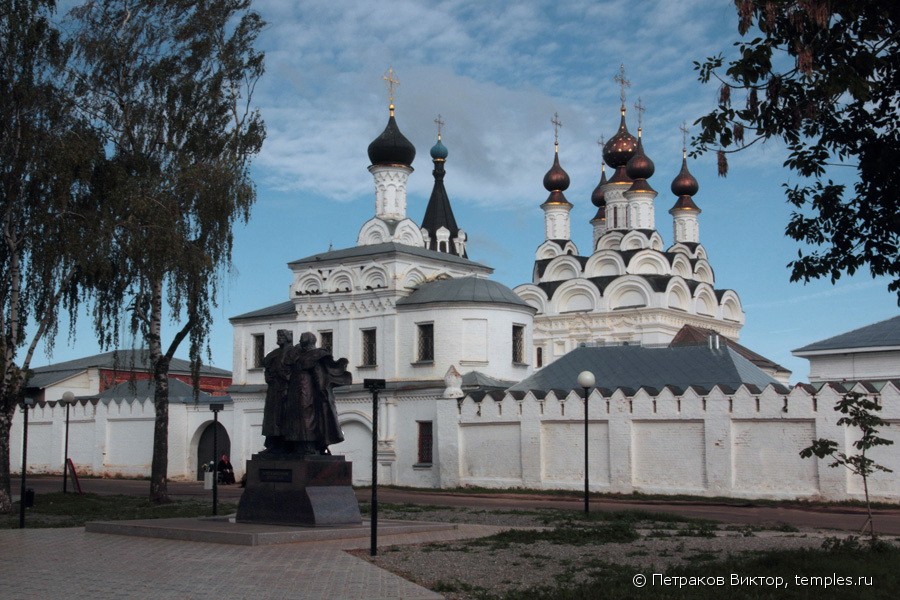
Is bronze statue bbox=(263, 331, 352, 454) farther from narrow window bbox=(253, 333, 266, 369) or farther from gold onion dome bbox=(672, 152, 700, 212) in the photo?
gold onion dome bbox=(672, 152, 700, 212)

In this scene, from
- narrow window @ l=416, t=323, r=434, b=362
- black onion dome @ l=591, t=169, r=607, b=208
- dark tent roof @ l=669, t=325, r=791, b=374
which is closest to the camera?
narrow window @ l=416, t=323, r=434, b=362

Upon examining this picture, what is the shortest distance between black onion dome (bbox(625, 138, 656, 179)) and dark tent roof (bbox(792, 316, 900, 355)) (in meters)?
15.8

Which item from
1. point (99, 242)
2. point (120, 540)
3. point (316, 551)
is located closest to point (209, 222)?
point (99, 242)

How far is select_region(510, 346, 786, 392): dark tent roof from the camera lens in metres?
27.1

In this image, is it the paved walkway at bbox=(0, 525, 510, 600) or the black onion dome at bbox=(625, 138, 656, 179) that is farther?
the black onion dome at bbox=(625, 138, 656, 179)

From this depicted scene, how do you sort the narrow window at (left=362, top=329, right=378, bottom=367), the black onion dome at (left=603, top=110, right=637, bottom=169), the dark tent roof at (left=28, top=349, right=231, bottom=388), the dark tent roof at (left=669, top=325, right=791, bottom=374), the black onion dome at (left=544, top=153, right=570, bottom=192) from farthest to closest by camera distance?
the black onion dome at (left=544, top=153, right=570, bottom=192), the black onion dome at (left=603, top=110, right=637, bottom=169), the dark tent roof at (left=28, top=349, right=231, bottom=388), the dark tent roof at (left=669, top=325, right=791, bottom=374), the narrow window at (left=362, top=329, right=378, bottom=367)

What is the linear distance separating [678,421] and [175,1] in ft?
46.3

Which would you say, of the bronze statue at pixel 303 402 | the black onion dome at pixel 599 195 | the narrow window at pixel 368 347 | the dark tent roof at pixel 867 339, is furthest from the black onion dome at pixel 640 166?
the bronze statue at pixel 303 402

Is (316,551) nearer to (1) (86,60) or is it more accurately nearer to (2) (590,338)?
(1) (86,60)

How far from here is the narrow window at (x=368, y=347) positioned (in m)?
33.9

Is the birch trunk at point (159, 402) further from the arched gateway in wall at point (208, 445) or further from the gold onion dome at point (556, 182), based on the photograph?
the gold onion dome at point (556, 182)

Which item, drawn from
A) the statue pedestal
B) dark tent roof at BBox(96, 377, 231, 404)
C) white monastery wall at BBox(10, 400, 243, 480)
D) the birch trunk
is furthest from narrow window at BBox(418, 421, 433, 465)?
the statue pedestal

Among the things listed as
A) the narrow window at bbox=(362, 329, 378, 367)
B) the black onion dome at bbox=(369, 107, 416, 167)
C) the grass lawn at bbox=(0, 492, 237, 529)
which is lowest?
the grass lawn at bbox=(0, 492, 237, 529)

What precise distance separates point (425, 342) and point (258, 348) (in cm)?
645
